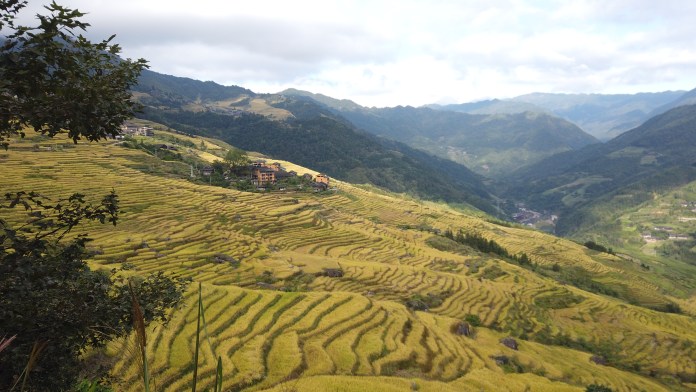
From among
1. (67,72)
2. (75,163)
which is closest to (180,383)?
(67,72)

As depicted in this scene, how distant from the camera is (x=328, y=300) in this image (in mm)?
43375

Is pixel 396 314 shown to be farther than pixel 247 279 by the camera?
No

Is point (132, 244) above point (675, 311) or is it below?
above

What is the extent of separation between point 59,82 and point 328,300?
123 ft

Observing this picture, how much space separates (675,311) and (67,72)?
135 meters

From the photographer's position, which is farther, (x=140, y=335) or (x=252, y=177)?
(x=252, y=177)

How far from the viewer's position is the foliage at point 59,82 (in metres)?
7.86

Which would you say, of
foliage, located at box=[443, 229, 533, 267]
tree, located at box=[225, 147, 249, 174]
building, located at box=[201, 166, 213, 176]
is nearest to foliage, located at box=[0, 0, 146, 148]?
foliage, located at box=[443, 229, 533, 267]

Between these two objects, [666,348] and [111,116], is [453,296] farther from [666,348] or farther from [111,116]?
[111,116]

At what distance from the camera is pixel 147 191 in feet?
285

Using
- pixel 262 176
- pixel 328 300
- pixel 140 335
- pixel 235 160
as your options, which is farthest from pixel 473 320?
pixel 235 160

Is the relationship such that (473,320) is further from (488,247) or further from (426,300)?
(488,247)

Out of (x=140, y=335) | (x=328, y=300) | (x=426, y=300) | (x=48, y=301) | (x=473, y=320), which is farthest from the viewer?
(x=426, y=300)

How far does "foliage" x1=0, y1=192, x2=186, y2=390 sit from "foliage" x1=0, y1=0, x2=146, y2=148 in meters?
1.56
